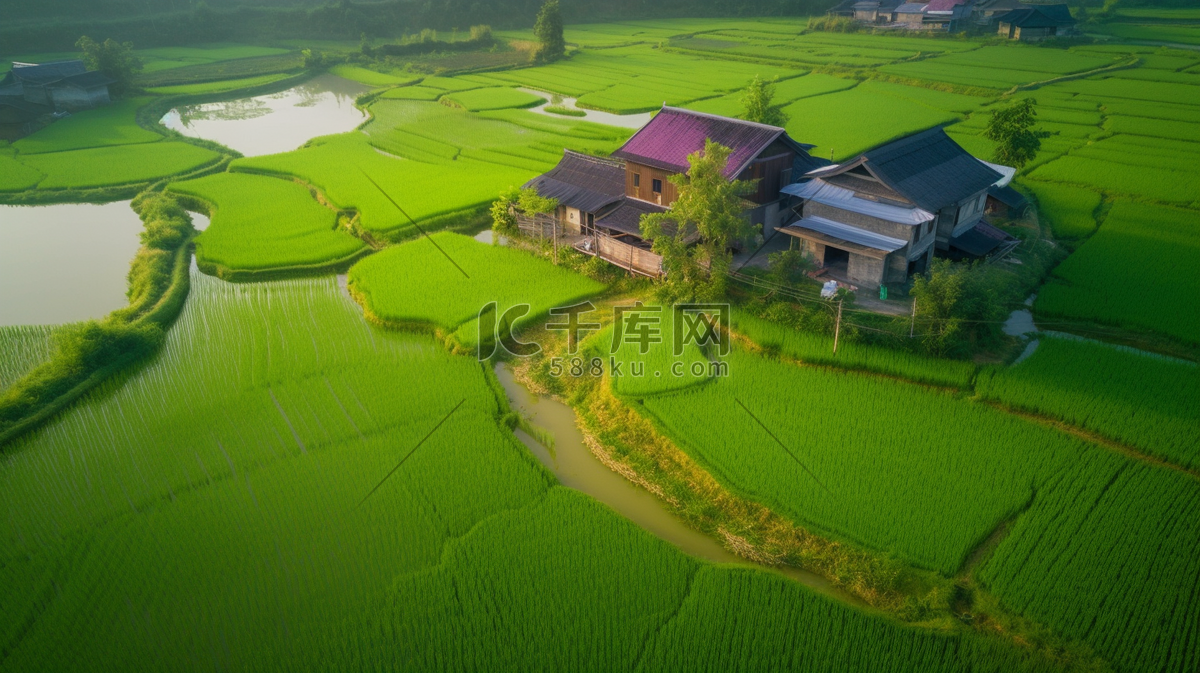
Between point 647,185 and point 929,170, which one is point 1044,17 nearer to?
point 929,170

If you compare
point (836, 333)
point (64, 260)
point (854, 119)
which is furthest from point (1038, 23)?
point (64, 260)

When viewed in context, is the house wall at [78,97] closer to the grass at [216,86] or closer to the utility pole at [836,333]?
the grass at [216,86]

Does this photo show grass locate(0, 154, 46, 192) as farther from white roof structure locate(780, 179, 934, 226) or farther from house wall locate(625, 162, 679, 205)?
white roof structure locate(780, 179, 934, 226)

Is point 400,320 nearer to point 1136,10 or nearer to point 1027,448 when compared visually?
point 1027,448

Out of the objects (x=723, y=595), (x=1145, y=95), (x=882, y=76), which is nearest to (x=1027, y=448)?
(x=723, y=595)

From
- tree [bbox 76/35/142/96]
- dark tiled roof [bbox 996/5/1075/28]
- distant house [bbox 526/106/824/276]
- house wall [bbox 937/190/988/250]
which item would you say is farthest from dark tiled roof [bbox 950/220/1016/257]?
tree [bbox 76/35/142/96]

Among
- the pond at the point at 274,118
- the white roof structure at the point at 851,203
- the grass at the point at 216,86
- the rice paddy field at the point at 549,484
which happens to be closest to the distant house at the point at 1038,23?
the rice paddy field at the point at 549,484
